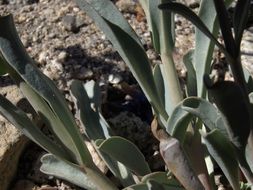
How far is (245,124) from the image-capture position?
148 centimetres

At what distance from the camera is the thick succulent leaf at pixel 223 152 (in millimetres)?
1527

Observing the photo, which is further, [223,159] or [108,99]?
[108,99]

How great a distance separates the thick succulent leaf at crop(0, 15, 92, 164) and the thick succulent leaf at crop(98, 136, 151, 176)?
3.1 inches

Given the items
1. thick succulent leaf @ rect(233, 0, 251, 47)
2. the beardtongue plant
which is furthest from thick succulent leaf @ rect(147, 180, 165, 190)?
thick succulent leaf @ rect(233, 0, 251, 47)

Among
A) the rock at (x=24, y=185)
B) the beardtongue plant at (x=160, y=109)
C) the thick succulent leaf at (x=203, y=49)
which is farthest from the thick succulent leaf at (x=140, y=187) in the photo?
the rock at (x=24, y=185)

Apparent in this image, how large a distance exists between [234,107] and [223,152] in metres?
0.19

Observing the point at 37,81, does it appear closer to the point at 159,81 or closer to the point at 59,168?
the point at 59,168

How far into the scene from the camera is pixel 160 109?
1.84m

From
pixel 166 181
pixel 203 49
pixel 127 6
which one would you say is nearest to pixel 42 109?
pixel 166 181

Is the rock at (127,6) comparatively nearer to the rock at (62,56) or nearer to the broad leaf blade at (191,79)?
the rock at (62,56)

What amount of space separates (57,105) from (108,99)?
0.74 metres

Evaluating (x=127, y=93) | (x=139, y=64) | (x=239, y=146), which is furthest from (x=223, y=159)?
(x=127, y=93)

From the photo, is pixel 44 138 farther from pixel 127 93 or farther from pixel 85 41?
pixel 85 41

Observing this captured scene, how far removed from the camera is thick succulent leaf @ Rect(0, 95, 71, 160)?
1.62 metres
